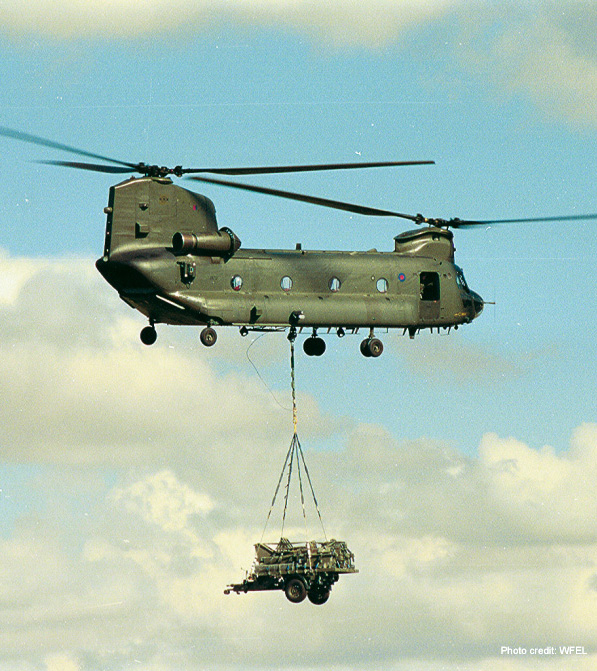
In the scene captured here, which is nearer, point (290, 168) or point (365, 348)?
point (290, 168)

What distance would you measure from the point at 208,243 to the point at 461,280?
13395 millimetres

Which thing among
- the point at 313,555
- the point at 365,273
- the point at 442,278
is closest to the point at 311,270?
the point at 365,273

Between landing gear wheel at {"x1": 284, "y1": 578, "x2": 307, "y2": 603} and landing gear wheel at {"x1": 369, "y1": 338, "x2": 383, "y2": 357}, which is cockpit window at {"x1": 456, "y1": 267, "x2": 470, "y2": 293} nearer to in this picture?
landing gear wheel at {"x1": 369, "y1": 338, "x2": 383, "y2": 357}

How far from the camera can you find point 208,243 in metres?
57.8

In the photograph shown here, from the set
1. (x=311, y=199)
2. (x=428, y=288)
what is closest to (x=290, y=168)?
(x=311, y=199)

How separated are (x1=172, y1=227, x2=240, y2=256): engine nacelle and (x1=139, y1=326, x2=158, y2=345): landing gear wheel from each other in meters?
3.17

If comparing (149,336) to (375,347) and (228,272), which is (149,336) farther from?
(375,347)

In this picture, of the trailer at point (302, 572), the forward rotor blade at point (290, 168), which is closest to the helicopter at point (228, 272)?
→ the forward rotor blade at point (290, 168)

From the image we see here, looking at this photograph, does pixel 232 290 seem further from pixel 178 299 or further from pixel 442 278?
pixel 442 278

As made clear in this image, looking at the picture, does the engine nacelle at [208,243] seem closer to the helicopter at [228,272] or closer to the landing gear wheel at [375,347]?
the helicopter at [228,272]

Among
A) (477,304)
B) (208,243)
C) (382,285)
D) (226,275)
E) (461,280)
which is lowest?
(226,275)

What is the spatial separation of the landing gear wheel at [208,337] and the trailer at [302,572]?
26.4 feet

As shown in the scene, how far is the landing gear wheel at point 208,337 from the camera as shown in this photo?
57406 millimetres

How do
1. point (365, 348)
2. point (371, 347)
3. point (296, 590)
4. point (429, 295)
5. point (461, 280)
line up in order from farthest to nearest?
1. point (461, 280)
2. point (429, 295)
3. point (365, 348)
4. point (371, 347)
5. point (296, 590)
